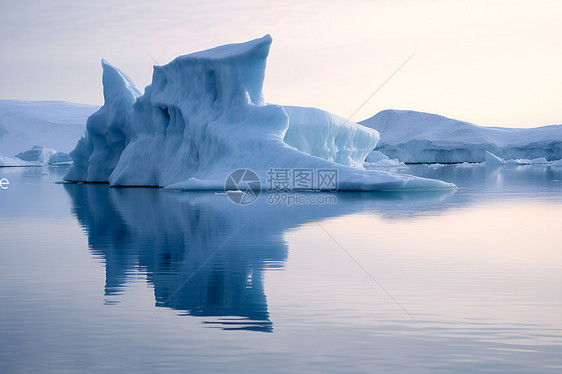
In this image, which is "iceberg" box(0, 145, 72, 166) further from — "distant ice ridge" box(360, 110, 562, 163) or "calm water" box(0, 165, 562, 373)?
"calm water" box(0, 165, 562, 373)

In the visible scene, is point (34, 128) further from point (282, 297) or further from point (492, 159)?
point (282, 297)

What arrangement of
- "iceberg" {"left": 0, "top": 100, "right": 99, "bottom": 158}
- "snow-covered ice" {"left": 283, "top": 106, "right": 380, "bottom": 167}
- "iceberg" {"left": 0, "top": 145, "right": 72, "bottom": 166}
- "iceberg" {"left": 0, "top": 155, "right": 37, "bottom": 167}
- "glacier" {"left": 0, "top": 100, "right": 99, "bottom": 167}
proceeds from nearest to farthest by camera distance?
"snow-covered ice" {"left": 283, "top": 106, "right": 380, "bottom": 167} < "iceberg" {"left": 0, "top": 155, "right": 37, "bottom": 167} < "iceberg" {"left": 0, "top": 145, "right": 72, "bottom": 166} < "glacier" {"left": 0, "top": 100, "right": 99, "bottom": 167} < "iceberg" {"left": 0, "top": 100, "right": 99, "bottom": 158}

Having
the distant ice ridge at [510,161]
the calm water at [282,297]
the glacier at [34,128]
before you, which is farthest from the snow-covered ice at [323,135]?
the glacier at [34,128]

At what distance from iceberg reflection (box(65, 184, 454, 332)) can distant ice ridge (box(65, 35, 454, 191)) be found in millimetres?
2858

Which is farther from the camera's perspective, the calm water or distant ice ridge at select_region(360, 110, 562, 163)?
distant ice ridge at select_region(360, 110, 562, 163)

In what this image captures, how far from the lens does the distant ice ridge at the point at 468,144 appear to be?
68062 mm

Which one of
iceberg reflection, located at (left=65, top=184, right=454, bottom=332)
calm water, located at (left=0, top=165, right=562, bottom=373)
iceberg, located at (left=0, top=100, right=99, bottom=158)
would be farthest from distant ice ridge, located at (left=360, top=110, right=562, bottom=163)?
calm water, located at (left=0, top=165, right=562, bottom=373)

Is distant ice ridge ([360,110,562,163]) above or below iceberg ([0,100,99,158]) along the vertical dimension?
below

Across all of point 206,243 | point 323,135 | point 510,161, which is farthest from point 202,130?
point 510,161

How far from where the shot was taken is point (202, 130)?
69.5 feet

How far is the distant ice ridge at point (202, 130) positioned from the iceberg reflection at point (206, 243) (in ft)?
9.38

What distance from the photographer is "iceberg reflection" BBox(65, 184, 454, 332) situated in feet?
15.7

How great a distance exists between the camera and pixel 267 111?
20484 mm

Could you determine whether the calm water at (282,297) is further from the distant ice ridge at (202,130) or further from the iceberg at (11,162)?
the iceberg at (11,162)
